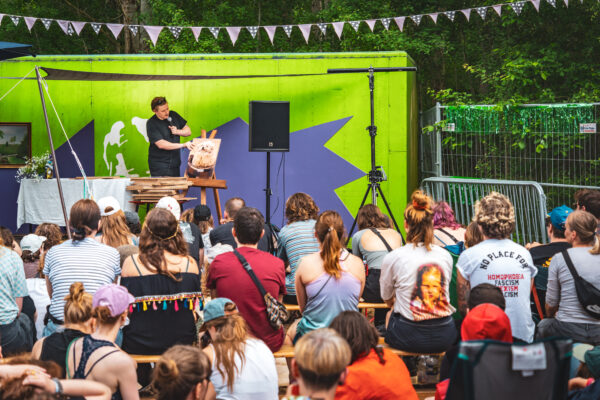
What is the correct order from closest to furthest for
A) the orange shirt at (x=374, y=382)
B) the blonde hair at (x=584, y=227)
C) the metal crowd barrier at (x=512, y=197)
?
the orange shirt at (x=374, y=382), the blonde hair at (x=584, y=227), the metal crowd barrier at (x=512, y=197)

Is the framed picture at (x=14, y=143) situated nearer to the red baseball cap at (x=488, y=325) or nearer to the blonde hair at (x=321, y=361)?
the red baseball cap at (x=488, y=325)

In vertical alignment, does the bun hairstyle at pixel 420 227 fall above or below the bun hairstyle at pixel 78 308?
above

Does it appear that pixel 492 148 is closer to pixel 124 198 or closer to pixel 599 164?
pixel 599 164

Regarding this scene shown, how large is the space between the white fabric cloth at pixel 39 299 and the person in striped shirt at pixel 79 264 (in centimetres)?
57

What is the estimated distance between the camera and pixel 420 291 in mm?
4250

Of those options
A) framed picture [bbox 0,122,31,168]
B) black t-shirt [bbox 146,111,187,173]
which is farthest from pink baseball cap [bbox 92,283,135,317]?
framed picture [bbox 0,122,31,168]

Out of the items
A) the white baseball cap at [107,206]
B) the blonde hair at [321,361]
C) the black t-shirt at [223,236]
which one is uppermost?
the white baseball cap at [107,206]

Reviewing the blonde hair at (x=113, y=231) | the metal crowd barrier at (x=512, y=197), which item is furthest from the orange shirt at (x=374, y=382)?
the metal crowd barrier at (x=512, y=197)

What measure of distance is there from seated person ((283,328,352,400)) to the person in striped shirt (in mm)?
2094

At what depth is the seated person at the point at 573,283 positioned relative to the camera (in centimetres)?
415

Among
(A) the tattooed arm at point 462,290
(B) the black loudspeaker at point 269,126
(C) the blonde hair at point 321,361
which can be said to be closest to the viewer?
(C) the blonde hair at point 321,361

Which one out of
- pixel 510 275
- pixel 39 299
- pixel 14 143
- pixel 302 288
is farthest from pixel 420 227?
pixel 14 143

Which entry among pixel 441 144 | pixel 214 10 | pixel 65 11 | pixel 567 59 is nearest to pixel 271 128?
pixel 441 144

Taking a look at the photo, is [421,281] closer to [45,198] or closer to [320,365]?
[320,365]
